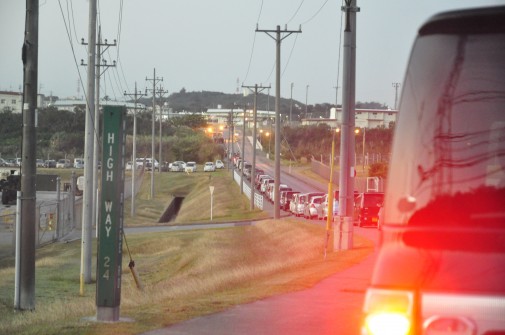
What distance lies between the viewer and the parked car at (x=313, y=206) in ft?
167

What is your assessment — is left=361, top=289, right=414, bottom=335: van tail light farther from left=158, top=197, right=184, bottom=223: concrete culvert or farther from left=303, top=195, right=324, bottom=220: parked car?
left=158, top=197, right=184, bottom=223: concrete culvert

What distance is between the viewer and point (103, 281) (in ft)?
41.4

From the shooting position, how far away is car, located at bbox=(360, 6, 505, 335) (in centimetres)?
344

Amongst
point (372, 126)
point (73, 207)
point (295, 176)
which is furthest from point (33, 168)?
point (295, 176)

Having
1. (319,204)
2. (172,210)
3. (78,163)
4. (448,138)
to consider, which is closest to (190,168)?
(78,163)

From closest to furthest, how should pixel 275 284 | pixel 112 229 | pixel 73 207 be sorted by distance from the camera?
pixel 112 229 < pixel 275 284 < pixel 73 207

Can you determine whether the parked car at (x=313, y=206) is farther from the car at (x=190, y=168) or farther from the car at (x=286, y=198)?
the car at (x=190, y=168)

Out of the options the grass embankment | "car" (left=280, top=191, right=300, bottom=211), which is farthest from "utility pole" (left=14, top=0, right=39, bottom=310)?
"car" (left=280, top=191, right=300, bottom=211)

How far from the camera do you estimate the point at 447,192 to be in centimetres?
397

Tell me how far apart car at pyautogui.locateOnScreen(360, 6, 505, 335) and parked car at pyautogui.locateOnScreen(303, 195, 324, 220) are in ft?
153

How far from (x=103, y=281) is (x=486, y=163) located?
9251mm

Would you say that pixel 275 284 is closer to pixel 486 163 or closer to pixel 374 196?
pixel 486 163

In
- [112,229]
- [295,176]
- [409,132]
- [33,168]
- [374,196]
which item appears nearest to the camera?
[409,132]

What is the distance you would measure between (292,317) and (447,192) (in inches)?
360
